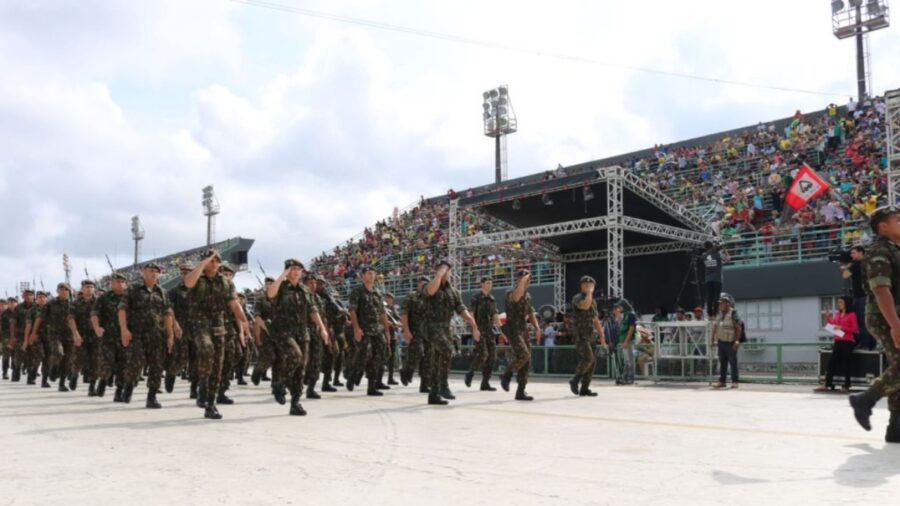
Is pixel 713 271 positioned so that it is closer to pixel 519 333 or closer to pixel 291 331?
pixel 519 333

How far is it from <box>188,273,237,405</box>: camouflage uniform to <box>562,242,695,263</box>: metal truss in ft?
65.3

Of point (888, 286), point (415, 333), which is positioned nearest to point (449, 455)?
point (888, 286)

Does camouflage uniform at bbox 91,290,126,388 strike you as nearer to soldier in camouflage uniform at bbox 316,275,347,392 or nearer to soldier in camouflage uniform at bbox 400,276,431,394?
soldier in camouflage uniform at bbox 316,275,347,392

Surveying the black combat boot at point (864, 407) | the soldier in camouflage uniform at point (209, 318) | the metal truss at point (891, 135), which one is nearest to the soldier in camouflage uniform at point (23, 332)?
the soldier in camouflage uniform at point (209, 318)

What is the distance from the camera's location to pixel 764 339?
25.6m

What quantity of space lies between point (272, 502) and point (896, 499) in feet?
10.6

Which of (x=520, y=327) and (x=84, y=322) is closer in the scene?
(x=520, y=327)

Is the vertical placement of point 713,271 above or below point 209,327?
above

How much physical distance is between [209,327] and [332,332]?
5.06m

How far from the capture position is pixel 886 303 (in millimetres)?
6238

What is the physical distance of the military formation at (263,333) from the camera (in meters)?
9.42

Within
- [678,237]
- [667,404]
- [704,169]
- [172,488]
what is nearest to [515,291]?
[667,404]

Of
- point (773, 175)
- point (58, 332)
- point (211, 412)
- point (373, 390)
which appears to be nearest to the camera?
point (211, 412)

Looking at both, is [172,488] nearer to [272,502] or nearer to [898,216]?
[272,502]
